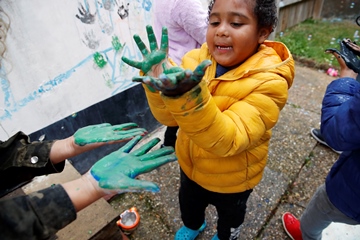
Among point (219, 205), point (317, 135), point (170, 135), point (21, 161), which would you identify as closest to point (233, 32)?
point (219, 205)

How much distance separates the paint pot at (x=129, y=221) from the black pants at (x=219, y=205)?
0.51m

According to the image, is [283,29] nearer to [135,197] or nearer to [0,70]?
[135,197]

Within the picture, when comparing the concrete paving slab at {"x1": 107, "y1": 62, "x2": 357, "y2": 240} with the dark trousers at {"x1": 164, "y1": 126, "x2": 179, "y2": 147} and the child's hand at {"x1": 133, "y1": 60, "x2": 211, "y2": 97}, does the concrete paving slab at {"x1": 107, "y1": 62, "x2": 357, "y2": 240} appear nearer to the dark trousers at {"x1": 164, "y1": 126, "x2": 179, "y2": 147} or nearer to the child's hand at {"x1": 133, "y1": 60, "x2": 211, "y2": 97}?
the dark trousers at {"x1": 164, "y1": 126, "x2": 179, "y2": 147}

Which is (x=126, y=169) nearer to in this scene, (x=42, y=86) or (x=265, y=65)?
(x=265, y=65)

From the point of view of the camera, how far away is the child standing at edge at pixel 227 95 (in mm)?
890

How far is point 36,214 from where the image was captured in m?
0.85

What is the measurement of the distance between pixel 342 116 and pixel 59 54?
2041mm

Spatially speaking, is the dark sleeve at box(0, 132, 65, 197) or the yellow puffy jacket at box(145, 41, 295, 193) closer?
the yellow puffy jacket at box(145, 41, 295, 193)

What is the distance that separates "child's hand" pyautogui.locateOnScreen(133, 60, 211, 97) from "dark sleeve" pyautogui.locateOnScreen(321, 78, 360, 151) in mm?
667

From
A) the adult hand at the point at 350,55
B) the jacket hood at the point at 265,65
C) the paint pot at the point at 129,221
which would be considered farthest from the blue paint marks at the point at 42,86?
the adult hand at the point at 350,55

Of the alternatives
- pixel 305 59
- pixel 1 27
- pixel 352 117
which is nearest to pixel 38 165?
pixel 1 27

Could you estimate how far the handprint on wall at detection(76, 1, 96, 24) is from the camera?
208 centimetres

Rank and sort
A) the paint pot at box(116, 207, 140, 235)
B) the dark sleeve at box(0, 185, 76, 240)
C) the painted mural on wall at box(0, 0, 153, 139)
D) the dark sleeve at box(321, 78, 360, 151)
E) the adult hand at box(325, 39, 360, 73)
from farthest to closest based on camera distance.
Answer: the paint pot at box(116, 207, 140, 235)
the painted mural on wall at box(0, 0, 153, 139)
the adult hand at box(325, 39, 360, 73)
the dark sleeve at box(321, 78, 360, 151)
the dark sleeve at box(0, 185, 76, 240)

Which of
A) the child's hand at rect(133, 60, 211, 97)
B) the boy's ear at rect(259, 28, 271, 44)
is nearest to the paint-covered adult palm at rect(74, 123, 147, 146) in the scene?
the child's hand at rect(133, 60, 211, 97)
